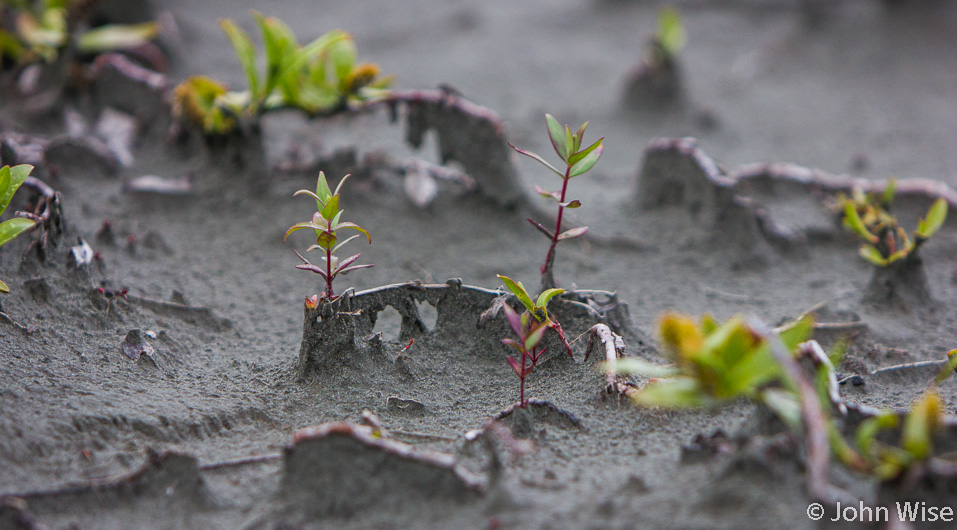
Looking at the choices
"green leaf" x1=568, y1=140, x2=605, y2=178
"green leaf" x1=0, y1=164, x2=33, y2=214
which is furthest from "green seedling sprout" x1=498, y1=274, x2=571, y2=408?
"green leaf" x1=0, y1=164, x2=33, y2=214

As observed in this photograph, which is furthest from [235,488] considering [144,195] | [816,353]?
[144,195]

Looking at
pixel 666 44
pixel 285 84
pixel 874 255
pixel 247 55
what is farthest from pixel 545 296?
pixel 666 44

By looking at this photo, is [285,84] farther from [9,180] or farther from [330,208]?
[330,208]

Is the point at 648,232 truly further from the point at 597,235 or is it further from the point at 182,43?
the point at 182,43

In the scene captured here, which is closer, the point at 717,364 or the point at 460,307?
the point at 717,364

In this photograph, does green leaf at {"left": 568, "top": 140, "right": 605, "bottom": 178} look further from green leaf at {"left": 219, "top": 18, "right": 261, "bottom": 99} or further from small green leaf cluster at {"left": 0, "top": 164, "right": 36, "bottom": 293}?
green leaf at {"left": 219, "top": 18, "right": 261, "bottom": 99}

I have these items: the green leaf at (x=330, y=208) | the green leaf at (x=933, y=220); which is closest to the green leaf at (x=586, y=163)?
the green leaf at (x=330, y=208)
